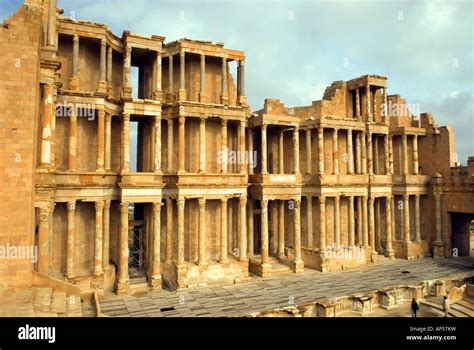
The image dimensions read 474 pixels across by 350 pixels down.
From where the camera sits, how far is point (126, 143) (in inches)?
871

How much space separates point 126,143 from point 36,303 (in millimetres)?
11493

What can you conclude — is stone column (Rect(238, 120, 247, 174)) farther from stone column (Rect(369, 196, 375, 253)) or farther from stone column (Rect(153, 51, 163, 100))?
stone column (Rect(369, 196, 375, 253))

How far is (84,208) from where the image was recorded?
22.0 metres

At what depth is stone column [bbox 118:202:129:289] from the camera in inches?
Result: 833

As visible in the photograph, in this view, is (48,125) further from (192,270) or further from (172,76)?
(192,270)

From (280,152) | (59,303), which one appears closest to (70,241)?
(59,303)

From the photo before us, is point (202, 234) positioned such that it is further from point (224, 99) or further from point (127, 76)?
point (127, 76)

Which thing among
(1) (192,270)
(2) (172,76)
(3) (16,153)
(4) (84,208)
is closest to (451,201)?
(1) (192,270)

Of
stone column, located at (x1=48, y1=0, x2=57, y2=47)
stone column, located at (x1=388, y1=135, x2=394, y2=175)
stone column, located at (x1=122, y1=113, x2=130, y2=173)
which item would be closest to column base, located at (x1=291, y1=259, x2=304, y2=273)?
stone column, located at (x1=388, y1=135, x2=394, y2=175)

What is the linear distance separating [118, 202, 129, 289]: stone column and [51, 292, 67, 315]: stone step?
5.85 m

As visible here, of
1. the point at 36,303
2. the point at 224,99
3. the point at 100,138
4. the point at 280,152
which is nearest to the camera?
the point at 36,303

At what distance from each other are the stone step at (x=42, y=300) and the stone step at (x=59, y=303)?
0.28 m

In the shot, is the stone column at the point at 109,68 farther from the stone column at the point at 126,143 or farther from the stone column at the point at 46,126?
the stone column at the point at 46,126

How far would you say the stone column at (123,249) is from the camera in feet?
69.4
